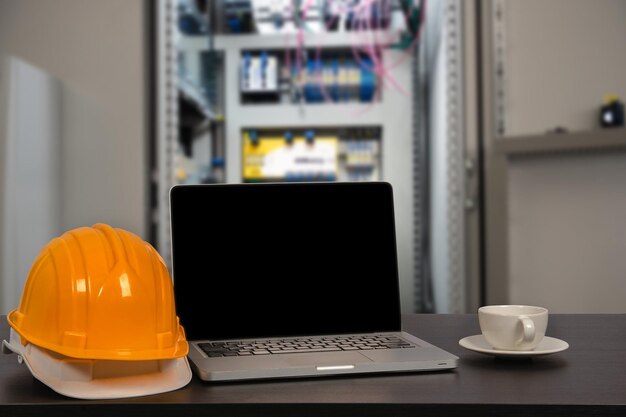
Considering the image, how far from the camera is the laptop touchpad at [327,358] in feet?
2.07

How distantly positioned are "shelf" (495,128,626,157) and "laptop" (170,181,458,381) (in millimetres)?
1340

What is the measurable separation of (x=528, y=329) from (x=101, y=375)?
1.32 ft

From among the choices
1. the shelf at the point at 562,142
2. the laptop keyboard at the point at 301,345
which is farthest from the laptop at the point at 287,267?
the shelf at the point at 562,142

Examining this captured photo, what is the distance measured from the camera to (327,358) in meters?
0.65

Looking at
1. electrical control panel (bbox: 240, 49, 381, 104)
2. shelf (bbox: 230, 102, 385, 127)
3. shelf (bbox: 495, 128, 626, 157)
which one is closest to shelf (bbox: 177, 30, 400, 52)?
electrical control panel (bbox: 240, 49, 381, 104)

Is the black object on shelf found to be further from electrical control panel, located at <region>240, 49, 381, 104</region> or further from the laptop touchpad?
electrical control panel, located at <region>240, 49, 381, 104</region>

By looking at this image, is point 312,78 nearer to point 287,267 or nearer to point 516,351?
point 287,267

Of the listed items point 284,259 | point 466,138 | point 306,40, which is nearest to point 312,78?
point 306,40

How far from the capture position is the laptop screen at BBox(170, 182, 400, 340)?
75cm

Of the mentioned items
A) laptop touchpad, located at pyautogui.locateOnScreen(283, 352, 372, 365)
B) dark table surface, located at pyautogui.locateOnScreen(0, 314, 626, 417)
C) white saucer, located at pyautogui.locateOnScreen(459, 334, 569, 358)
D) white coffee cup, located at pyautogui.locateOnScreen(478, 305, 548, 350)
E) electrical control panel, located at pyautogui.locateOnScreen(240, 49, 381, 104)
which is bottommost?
dark table surface, located at pyautogui.locateOnScreen(0, 314, 626, 417)

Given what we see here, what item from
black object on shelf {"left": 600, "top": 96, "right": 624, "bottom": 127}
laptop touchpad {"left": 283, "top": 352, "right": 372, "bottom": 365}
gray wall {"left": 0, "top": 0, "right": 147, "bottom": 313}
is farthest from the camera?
gray wall {"left": 0, "top": 0, "right": 147, "bottom": 313}

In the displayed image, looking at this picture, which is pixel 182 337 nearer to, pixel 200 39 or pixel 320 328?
pixel 320 328

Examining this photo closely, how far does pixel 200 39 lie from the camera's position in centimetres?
388

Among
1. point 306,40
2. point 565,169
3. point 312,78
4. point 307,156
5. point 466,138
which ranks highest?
point 306,40
